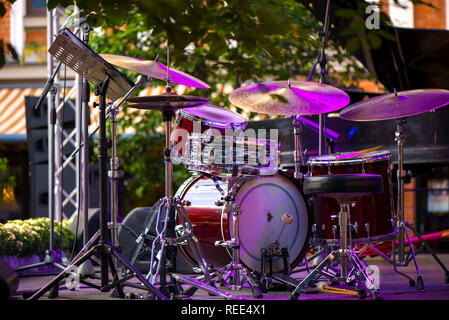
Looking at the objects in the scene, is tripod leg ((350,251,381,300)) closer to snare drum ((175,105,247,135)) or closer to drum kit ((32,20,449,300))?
drum kit ((32,20,449,300))

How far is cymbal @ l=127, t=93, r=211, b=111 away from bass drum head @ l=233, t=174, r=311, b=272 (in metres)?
1.13

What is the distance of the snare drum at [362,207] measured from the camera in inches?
193

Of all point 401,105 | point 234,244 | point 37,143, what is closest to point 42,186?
point 37,143

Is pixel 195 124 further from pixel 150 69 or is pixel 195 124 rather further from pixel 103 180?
pixel 103 180

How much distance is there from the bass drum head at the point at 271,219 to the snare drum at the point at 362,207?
1.04 feet

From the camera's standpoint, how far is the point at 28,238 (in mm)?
6512

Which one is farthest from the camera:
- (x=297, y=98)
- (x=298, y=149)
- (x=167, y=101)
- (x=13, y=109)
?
(x=13, y=109)

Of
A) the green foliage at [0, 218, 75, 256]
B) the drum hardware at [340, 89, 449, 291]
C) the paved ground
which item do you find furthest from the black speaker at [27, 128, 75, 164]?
the paved ground

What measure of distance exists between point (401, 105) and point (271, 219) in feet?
4.59

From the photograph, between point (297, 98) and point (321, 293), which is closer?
point (321, 293)

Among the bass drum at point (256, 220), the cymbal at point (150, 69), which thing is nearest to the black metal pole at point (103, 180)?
the cymbal at point (150, 69)

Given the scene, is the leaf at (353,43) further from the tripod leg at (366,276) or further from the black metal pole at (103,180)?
the tripod leg at (366,276)

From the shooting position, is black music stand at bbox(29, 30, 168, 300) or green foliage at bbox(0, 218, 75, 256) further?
green foliage at bbox(0, 218, 75, 256)

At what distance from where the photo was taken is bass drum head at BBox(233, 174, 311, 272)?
5.15 meters
